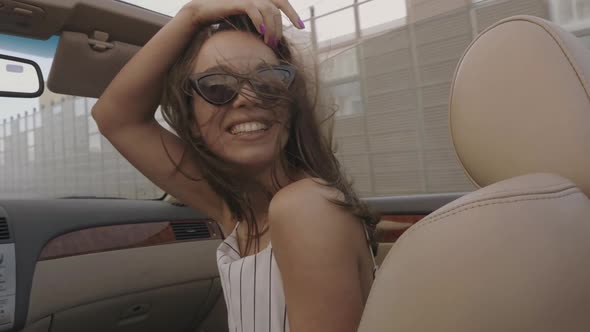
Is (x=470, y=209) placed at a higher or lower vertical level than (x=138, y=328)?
higher

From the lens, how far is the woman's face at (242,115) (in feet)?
3.62

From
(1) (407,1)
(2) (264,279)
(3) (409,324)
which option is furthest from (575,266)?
(1) (407,1)

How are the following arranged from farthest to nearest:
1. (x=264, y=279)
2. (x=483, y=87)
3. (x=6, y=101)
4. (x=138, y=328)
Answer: (x=138, y=328) < (x=6, y=101) < (x=264, y=279) < (x=483, y=87)

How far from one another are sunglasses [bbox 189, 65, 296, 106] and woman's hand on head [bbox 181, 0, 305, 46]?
99mm

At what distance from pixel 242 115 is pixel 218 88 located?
84 millimetres

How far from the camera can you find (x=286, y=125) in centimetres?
117

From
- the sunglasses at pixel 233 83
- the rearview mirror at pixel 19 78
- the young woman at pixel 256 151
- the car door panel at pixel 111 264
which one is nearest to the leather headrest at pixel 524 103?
the young woman at pixel 256 151

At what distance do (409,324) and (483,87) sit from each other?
479mm

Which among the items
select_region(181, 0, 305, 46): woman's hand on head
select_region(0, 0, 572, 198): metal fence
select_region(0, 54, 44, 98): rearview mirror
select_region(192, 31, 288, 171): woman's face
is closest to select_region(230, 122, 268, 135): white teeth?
select_region(192, 31, 288, 171): woman's face

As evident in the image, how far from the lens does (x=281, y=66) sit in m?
1.12

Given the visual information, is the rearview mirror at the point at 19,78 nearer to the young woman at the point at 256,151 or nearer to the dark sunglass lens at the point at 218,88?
the young woman at the point at 256,151

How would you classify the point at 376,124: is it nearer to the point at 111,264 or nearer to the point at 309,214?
the point at 111,264

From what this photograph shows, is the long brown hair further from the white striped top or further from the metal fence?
the metal fence

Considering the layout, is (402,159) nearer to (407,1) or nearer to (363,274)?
(407,1)
